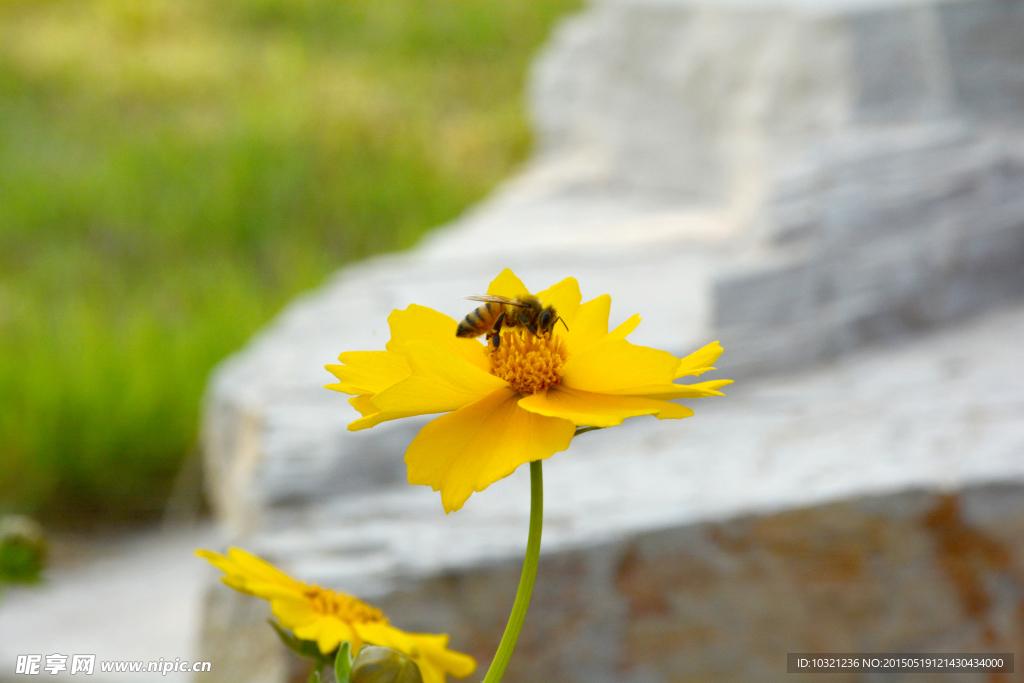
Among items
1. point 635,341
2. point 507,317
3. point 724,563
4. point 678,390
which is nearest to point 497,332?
point 507,317

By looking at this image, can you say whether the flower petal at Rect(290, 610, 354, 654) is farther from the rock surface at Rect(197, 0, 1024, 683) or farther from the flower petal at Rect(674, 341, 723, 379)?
the rock surface at Rect(197, 0, 1024, 683)

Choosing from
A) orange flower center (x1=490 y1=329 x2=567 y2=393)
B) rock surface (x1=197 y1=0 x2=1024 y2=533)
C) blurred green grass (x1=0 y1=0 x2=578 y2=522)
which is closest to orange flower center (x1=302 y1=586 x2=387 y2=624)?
orange flower center (x1=490 y1=329 x2=567 y2=393)

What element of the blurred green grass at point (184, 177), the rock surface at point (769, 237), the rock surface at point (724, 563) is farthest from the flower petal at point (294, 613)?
the blurred green grass at point (184, 177)

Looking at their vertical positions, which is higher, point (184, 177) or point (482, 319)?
point (184, 177)

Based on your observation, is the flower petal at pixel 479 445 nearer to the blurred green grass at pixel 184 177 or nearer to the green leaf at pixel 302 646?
the green leaf at pixel 302 646

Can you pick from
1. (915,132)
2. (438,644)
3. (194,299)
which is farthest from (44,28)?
(438,644)

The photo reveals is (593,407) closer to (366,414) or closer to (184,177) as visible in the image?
(366,414)
